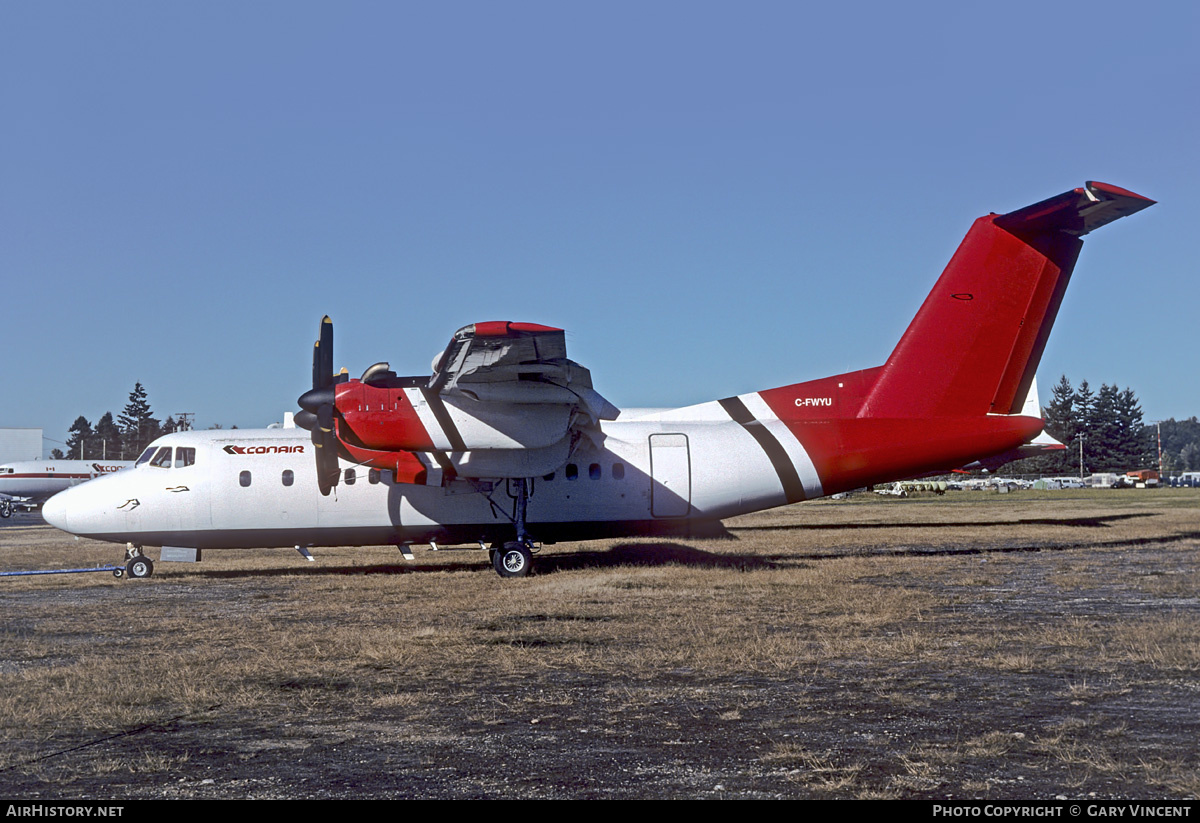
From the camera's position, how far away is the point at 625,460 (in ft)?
62.5

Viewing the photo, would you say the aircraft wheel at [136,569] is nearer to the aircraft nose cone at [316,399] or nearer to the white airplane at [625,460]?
the white airplane at [625,460]

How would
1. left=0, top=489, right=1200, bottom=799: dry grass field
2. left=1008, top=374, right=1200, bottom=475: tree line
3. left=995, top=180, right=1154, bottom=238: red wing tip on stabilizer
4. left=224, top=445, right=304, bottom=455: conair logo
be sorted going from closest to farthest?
left=0, top=489, right=1200, bottom=799: dry grass field < left=995, top=180, right=1154, bottom=238: red wing tip on stabilizer < left=224, top=445, right=304, bottom=455: conair logo < left=1008, top=374, right=1200, bottom=475: tree line

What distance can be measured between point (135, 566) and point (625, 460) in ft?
32.8

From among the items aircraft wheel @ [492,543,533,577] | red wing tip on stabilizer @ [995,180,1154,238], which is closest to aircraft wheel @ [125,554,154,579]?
aircraft wheel @ [492,543,533,577]

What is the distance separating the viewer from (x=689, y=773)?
5.66 meters

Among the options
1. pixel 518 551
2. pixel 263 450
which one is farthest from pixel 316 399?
pixel 518 551

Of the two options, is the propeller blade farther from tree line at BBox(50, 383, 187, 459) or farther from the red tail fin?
tree line at BBox(50, 383, 187, 459)

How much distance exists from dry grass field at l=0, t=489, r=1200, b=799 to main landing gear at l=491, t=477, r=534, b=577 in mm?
969

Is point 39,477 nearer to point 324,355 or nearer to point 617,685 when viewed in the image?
point 324,355

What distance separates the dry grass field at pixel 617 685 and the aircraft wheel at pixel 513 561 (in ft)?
3.04

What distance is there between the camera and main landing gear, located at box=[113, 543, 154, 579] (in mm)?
18844

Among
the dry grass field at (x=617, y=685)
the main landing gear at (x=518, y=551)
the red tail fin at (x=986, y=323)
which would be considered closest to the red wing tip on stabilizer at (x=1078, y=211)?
the red tail fin at (x=986, y=323)

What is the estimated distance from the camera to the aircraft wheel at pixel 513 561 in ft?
58.9
